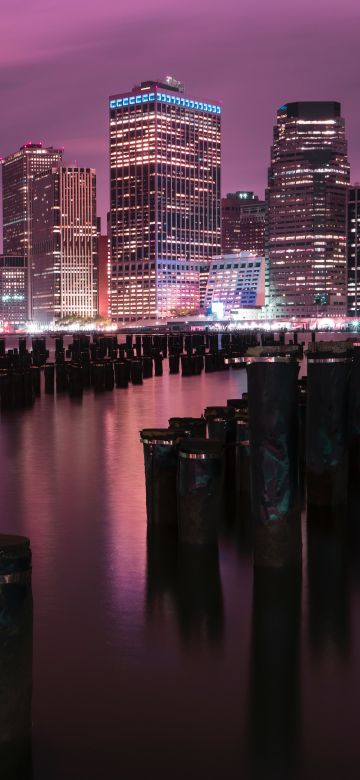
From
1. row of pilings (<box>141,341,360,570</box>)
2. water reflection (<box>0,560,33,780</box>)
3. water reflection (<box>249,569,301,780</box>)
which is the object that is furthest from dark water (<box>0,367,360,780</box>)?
row of pilings (<box>141,341,360,570</box>)

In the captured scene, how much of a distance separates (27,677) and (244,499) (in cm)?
771

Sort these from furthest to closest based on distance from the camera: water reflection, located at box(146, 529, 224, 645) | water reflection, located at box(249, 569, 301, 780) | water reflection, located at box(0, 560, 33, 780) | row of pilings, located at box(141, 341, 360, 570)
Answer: row of pilings, located at box(141, 341, 360, 570) → water reflection, located at box(146, 529, 224, 645) → water reflection, located at box(249, 569, 301, 780) → water reflection, located at box(0, 560, 33, 780)

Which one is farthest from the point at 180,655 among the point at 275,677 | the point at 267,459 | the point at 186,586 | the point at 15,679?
the point at 267,459

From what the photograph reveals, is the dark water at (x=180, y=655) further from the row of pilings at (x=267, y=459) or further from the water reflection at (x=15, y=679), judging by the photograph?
the row of pilings at (x=267, y=459)

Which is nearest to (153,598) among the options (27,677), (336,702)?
(336,702)

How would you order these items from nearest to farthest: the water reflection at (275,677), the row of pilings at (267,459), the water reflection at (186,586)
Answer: the water reflection at (275,677)
the water reflection at (186,586)
the row of pilings at (267,459)

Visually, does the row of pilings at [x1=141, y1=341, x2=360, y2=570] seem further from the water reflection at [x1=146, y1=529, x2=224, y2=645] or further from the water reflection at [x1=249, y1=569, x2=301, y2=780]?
the water reflection at [x1=249, y1=569, x2=301, y2=780]

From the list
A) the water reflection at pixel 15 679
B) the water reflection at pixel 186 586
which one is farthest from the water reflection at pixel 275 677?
the water reflection at pixel 15 679

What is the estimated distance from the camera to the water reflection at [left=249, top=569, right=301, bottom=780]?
19.3ft

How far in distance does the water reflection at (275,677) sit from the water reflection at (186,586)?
0.36 meters

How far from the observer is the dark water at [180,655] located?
5922mm

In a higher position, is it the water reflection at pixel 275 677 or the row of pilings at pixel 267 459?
the row of pilings at pixel 267 459

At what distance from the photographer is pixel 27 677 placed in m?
5.64

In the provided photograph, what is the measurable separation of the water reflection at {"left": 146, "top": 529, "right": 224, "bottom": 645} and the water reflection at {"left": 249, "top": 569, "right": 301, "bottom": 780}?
36cm
